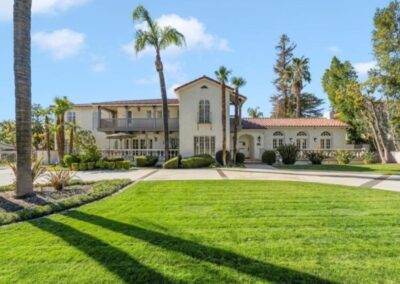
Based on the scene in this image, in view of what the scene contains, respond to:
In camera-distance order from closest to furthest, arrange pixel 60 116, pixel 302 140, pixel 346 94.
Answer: pixel 60 116
pixel 346 94
pixel 302 140

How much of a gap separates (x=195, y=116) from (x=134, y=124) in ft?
18.2

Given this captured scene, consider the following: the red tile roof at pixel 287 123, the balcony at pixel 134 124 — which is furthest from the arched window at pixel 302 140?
the balcony at pixel 134 124

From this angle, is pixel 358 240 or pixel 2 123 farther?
pixel 2 123

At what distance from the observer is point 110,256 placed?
4777 millimetres

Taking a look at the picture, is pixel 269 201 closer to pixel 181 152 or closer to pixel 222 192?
pixel 222 192

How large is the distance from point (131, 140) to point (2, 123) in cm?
2953

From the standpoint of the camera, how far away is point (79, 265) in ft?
14.8

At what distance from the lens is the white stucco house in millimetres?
28688

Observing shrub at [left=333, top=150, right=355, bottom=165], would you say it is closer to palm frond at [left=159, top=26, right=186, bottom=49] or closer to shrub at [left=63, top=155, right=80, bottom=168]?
palm frond at [left=159, top=26, right=186, bottom=49]

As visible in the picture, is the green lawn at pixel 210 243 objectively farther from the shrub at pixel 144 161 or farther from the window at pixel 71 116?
the window at pixel 71 116

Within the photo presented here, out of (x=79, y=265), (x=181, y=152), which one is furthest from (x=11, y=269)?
(x=181, y=152)

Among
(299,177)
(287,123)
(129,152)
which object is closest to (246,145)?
(287,123)

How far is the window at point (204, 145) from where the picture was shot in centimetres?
2881

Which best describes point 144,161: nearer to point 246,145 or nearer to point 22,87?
point 246,145
